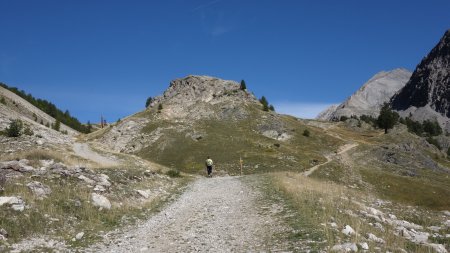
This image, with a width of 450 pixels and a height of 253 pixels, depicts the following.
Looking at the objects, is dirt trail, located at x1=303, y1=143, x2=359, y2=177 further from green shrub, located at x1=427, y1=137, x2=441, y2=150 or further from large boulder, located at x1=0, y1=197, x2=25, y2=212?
green shrub, located at x1=427, y1=137, x2=441, y2=150

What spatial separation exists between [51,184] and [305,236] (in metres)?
14.2

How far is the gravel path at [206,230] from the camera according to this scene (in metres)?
14.8

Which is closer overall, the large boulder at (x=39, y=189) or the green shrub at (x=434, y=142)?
the large boulder at (x=39, y=189)

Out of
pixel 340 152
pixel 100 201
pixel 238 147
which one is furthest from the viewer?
pixel 340 152

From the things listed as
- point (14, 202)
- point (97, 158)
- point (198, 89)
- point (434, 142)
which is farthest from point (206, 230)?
point (434, 142)

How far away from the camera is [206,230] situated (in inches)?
686

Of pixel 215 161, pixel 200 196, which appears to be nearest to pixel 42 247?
pixel 200 196

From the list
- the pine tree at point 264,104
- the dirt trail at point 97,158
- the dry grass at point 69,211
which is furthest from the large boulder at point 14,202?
the pine tree at point 264,104

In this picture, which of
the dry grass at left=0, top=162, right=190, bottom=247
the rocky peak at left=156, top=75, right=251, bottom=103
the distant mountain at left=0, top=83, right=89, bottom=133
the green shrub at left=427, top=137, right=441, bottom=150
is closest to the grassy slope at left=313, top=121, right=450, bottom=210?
the dry grass at left=0, top=162, right=190, bottom=247

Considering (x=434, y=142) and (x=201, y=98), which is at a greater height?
(x=201, y=98)

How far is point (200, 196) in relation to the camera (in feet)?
92.0

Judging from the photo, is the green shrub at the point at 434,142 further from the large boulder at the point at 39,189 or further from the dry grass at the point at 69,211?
the large boulder at the point at 39,189

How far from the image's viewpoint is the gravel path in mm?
14828

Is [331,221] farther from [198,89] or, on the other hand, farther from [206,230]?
[198,89]
